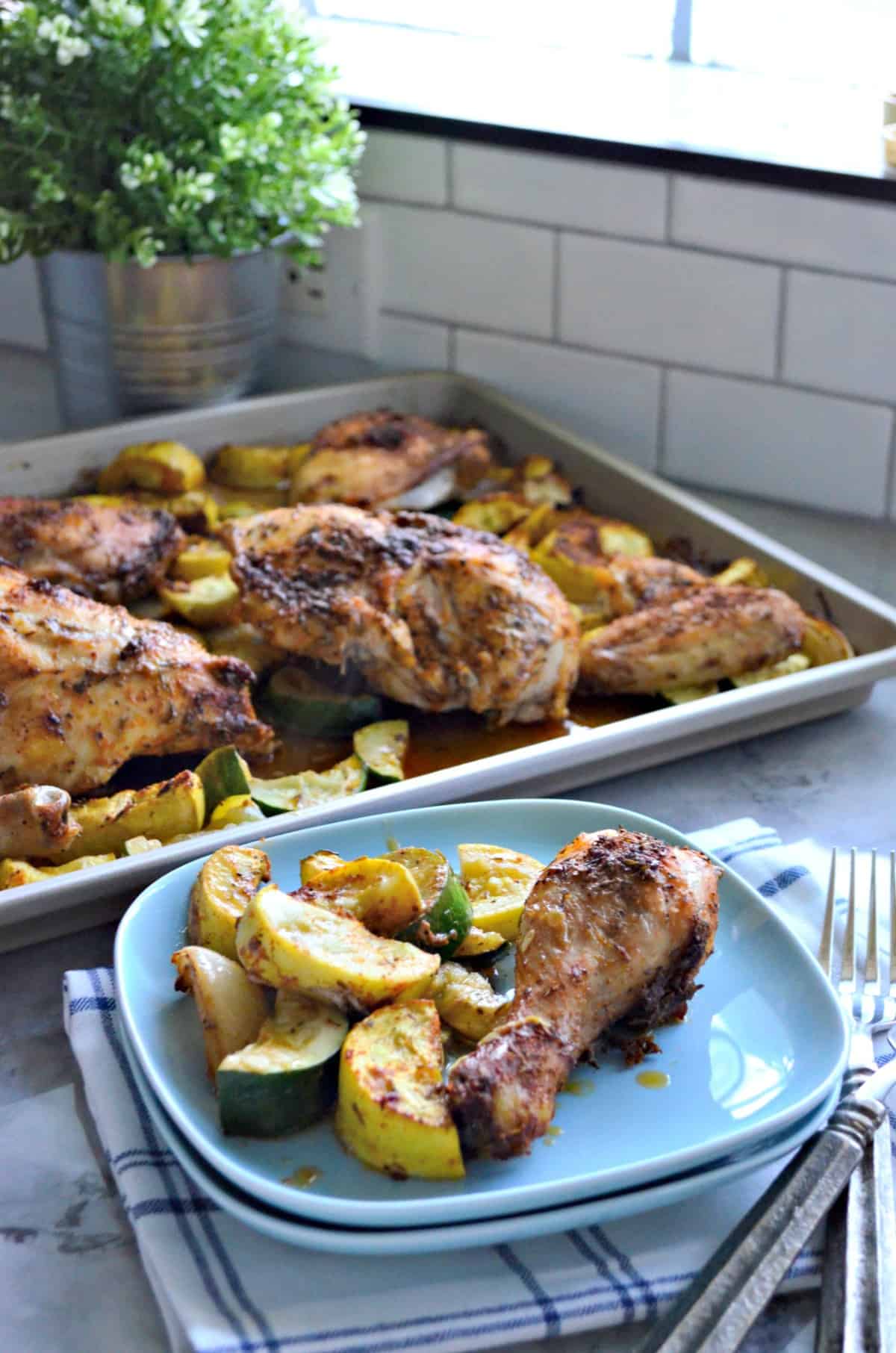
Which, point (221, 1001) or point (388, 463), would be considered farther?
point (388, 463)

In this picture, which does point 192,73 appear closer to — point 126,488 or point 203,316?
point 203,316

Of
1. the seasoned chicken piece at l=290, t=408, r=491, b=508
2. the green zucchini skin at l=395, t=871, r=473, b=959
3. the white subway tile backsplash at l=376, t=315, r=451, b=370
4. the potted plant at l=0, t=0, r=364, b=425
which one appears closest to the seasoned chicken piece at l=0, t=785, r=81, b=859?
the green zucchini skin at l=395, t=871, r=473, b=959

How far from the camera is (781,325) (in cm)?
208

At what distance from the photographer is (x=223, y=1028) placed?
1.06m

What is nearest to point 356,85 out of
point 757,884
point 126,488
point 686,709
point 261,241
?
point 261,241

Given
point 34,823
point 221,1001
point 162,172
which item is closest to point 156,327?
point 162,172

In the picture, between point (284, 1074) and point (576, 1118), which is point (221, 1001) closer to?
point (284, 1074)

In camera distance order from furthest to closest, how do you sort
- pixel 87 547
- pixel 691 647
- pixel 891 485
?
pixel 891 485 < pixel 87 547 < pixel 691 647

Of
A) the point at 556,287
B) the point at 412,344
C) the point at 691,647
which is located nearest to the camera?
the point at 691,647

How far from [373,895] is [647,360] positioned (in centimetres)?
129

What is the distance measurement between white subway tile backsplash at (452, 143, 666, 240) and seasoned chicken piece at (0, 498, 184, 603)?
79 cm

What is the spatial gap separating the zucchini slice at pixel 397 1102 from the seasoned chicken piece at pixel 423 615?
601 mm

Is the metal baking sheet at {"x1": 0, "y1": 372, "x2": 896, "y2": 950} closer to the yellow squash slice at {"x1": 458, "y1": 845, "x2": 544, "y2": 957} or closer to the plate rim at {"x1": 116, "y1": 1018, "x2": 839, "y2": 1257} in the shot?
the yellow squash slice at {"x1": 458, "y1": 845, "x2": 544, "y2": 957}

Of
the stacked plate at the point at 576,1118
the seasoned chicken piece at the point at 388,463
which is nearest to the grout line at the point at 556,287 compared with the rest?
the seasoned chicken piece at the point at 388,463
